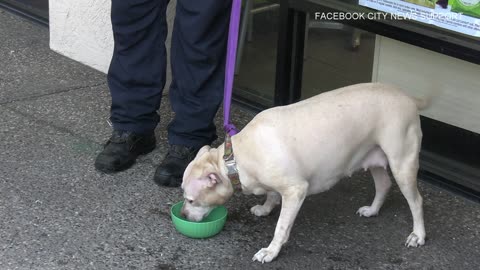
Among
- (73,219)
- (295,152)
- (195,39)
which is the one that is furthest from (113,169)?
(295,152)

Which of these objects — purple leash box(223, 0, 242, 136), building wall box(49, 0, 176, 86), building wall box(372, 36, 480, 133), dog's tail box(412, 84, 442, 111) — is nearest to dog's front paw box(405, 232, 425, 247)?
dog's tail box(412, 84, 442, 111)

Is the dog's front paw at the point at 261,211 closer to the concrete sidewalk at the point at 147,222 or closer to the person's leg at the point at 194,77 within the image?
the concrete sidewalk at the point at 147,222

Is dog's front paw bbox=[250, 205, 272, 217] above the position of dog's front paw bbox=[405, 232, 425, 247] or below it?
below

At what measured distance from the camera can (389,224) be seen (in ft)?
13.9

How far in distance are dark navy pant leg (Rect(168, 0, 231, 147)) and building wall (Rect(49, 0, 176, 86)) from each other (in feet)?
3.93

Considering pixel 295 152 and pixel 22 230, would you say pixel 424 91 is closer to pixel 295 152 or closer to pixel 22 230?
pixel 295 152

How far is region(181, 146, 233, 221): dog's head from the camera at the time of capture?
3.76 m

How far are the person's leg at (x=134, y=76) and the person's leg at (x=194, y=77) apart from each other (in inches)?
4.2

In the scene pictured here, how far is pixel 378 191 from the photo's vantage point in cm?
426

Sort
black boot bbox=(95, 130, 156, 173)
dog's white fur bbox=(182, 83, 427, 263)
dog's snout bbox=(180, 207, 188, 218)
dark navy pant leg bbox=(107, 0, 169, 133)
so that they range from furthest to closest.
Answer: black boot bbox=(95, 130, 156, 173) < dark navy pant leg bbox=(107, 0, 169, 133) < dog's snout bbox=(180, 207, 188, 218) < dog's white fur bbox=(182, 83, 427, 263)

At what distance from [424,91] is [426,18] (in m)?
0.47

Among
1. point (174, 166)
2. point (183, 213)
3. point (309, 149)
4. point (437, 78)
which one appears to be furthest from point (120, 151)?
point (437, 78)

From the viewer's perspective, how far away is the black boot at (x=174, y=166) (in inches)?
177

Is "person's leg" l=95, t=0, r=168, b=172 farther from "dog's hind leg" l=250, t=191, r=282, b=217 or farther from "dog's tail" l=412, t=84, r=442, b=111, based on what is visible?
"dog's tail" l=412, t=84, r=442, b=111
